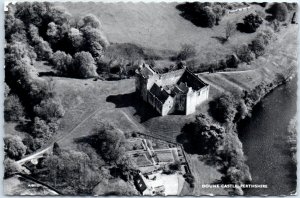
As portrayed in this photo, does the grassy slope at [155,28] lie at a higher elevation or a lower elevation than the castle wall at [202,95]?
higher

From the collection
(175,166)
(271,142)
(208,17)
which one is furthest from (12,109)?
(208,17)

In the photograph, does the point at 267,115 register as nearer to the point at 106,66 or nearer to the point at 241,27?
the point at 241,27

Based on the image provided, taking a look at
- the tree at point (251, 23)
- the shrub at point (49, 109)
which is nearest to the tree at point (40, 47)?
the shrub at point (49, 109)

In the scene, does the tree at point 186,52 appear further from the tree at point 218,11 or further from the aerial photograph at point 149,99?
the tree at point 218,11

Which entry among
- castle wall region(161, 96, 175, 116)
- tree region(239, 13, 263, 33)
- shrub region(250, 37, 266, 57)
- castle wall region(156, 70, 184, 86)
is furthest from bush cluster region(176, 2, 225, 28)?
castle wall region(161, 96, 175, 116)

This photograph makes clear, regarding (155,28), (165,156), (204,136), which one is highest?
(155,28)

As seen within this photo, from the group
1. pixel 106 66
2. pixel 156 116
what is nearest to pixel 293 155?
pixel 156 116

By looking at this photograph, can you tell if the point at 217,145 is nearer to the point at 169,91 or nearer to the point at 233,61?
the point at 169,91
